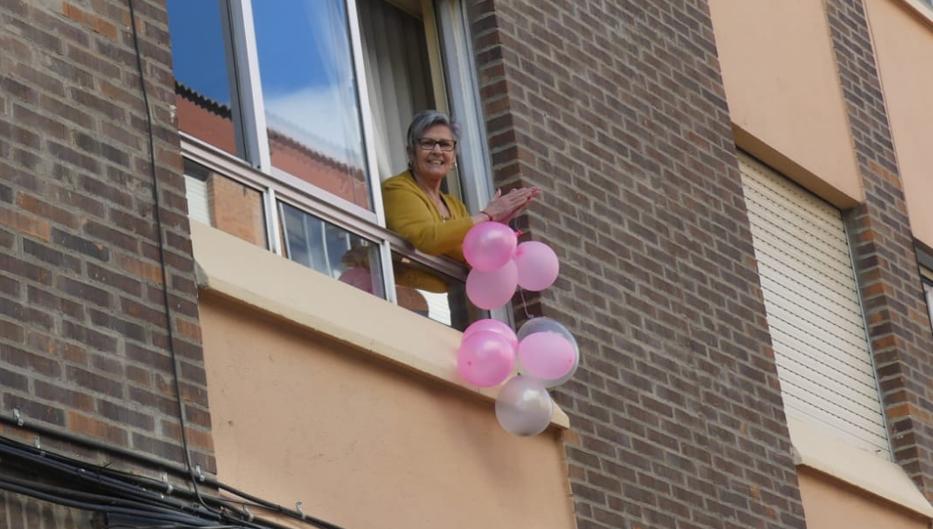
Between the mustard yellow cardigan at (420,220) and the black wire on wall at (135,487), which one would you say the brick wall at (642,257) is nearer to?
the mustard yellow cardigan at (420,220)

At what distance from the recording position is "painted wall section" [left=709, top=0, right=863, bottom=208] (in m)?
13.7

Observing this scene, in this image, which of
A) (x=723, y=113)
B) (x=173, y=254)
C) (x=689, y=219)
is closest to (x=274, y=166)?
(x=173, y=254)

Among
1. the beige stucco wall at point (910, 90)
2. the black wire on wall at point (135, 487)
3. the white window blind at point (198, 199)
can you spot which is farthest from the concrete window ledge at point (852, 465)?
the black wire on wall at point (135, 487)

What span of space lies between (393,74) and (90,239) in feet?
11.5

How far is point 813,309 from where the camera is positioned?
A: 14.0 m

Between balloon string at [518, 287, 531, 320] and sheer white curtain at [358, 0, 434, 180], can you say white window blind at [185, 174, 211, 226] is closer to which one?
sheer white curtain at [358, 0, 434, 180]

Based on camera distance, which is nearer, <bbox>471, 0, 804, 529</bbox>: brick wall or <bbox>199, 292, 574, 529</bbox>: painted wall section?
<bbox>199, 292, 574, 529</bbox>: painted wall section

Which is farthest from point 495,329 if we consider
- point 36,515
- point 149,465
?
point 36,515

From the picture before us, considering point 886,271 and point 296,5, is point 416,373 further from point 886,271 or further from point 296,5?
point 886,271

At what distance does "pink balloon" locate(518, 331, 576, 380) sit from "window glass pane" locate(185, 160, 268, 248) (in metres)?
1.21

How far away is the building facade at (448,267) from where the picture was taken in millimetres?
7992

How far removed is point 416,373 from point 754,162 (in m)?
4.75

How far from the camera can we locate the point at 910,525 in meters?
13.5

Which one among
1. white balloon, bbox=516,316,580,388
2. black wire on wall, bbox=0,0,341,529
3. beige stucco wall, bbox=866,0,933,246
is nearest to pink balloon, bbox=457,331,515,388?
white balloon, bbox=516,316,580,388
